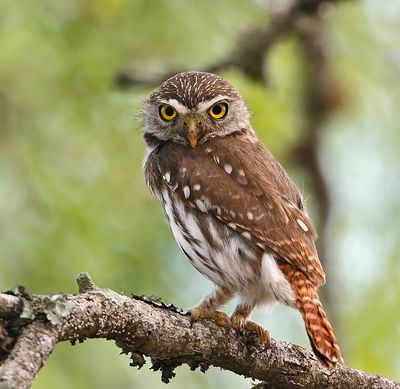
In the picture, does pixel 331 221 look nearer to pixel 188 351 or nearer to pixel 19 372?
pixel 188 351

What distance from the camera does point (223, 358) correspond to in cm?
435

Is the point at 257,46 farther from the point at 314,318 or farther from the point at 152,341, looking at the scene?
the point at 152,341

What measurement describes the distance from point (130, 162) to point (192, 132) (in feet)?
5.31

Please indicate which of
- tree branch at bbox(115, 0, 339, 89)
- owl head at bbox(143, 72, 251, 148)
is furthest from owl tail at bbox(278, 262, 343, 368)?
tree branch at bbox(115, 0, 339, 89)

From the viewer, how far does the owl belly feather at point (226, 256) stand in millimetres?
4836

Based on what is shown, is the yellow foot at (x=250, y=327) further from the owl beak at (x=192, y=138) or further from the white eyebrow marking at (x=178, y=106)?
the white eyebrow marking at (x=178, y=106)

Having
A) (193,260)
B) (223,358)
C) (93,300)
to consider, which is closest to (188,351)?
(223,358)

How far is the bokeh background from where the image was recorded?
6.51 metres

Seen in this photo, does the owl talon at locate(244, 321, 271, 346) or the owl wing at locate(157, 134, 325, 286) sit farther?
the owl wing at locate(157, 134, 325, 286)

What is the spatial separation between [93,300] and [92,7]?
3.84m

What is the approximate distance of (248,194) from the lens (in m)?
5.07

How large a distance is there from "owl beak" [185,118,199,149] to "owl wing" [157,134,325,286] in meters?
0.05

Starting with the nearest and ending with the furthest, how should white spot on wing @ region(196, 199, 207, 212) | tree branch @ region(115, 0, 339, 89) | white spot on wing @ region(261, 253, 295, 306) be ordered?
white spot on wing @ region(261, 253, 295, 306), white spot on wing @ region(196, 199, 207, 212), tree branch @ region(115, 0, 339, 89)

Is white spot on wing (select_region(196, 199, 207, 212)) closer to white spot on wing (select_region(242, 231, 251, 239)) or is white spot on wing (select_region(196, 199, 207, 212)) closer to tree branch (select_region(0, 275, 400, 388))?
white spot on wing (select_region(242, 231, 251, 239))
